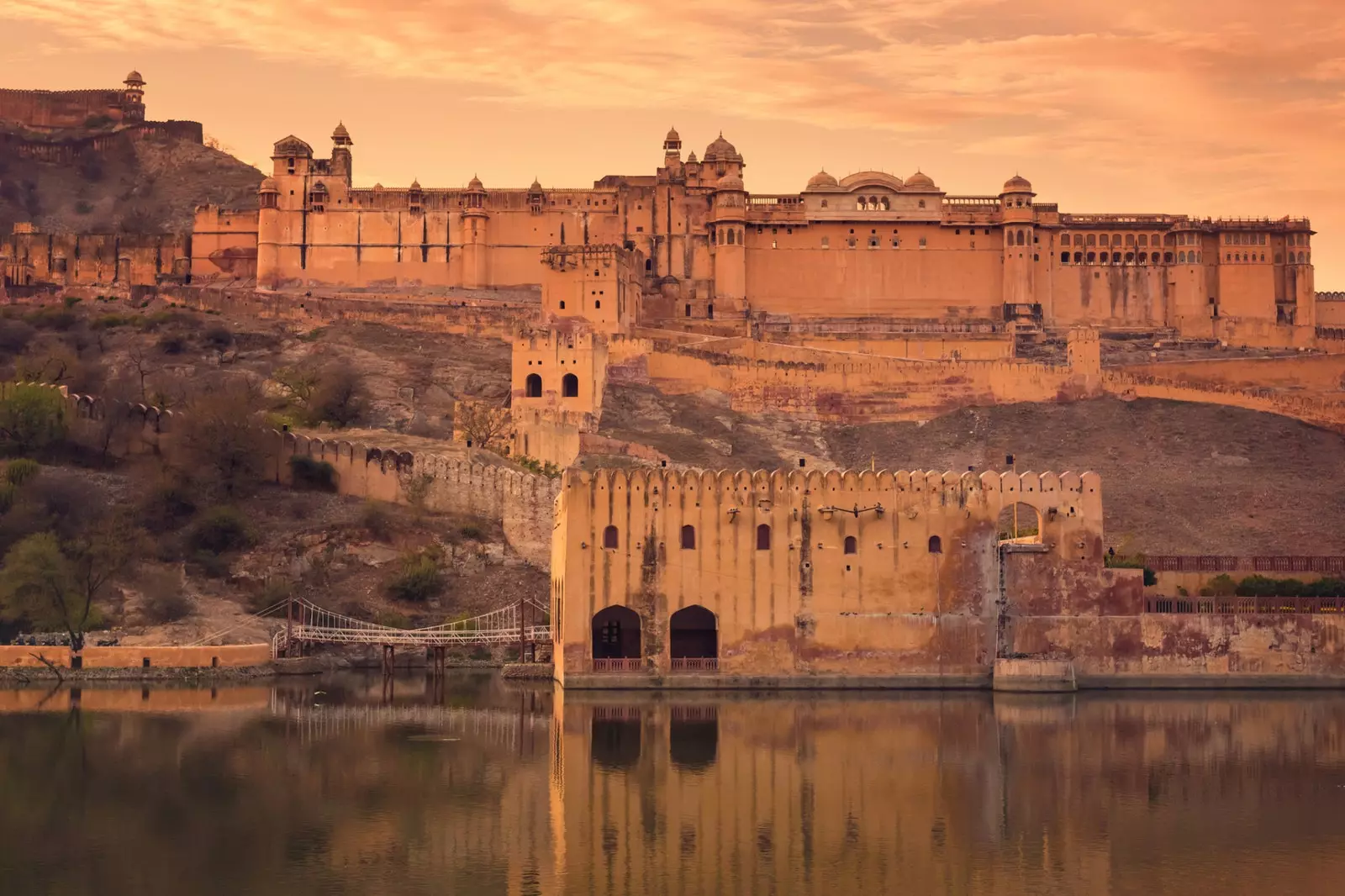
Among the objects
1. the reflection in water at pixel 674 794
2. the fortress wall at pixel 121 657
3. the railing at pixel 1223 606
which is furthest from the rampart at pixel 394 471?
the railing at pixel 1223 606

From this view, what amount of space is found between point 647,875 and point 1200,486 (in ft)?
121

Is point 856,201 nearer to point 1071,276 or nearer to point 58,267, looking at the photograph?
point 1071,276

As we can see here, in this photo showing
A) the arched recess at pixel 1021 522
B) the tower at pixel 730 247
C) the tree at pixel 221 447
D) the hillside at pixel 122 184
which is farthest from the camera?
the hillside at pixel 122 184

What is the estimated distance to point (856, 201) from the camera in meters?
74.1

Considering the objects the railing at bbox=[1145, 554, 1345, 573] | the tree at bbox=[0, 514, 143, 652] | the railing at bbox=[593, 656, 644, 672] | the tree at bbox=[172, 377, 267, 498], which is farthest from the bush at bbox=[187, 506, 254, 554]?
the railing at bbox=[1145, 554, 1345, 573]

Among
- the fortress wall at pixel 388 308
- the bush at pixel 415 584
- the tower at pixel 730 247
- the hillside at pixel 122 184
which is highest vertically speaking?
the hillside at pixel 122 184

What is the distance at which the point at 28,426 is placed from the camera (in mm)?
51125

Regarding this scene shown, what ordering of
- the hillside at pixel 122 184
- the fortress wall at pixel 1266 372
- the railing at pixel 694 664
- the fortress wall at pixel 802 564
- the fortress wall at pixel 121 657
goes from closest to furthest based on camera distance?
the fortress wall at pixel 802 564, the railing at pixel 694 664, the fortress wall at pixel 121 657, the fortress wall at pixel 1266 372, the hillside at pixel 122 184

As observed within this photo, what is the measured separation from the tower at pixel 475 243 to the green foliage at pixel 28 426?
2277cm

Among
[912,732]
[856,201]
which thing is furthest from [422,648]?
[856,201]

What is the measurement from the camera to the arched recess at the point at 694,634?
38156 millimetres

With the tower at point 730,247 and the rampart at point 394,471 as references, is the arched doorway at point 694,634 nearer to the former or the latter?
the rampart at point 394,471

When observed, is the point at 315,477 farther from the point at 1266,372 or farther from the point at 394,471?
the point at 1266,372

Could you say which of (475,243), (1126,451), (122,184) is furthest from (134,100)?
(1126,451)
